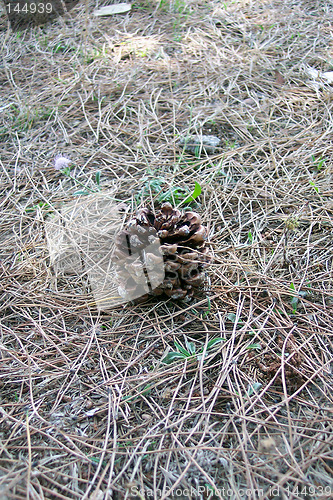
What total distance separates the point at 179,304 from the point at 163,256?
21 cm

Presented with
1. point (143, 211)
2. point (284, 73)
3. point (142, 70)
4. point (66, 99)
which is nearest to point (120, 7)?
point (142, 70)

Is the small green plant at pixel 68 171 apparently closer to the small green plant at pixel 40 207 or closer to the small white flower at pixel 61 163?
the small white flower at pixel 61 163

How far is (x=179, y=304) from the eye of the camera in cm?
145

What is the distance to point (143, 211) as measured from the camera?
4.89 feet

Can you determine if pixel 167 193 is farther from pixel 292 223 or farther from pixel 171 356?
pixel 171 356

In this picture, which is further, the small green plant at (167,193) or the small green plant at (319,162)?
the small green plant at (319,162)

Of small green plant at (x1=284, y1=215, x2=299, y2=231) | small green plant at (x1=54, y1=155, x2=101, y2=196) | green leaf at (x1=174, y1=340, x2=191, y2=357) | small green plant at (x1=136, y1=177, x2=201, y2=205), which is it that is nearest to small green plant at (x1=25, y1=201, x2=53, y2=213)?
small green plant at (x1=54, y1=155, x2=101, y2=196)

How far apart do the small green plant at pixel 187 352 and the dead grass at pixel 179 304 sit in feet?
0.10

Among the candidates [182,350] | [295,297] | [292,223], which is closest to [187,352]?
[182,350]

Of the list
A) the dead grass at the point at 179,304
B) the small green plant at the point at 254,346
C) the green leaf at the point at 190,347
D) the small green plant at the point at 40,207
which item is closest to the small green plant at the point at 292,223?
the dead grass at the point at 179,304

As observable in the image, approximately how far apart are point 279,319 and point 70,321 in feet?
2.68

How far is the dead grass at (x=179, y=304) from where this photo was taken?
105 cm

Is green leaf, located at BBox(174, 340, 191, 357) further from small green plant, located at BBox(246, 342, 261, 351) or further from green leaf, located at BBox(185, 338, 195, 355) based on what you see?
small green plant, located at BBox(246, 342, 261, 351)

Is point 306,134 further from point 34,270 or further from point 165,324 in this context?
point 34,270
